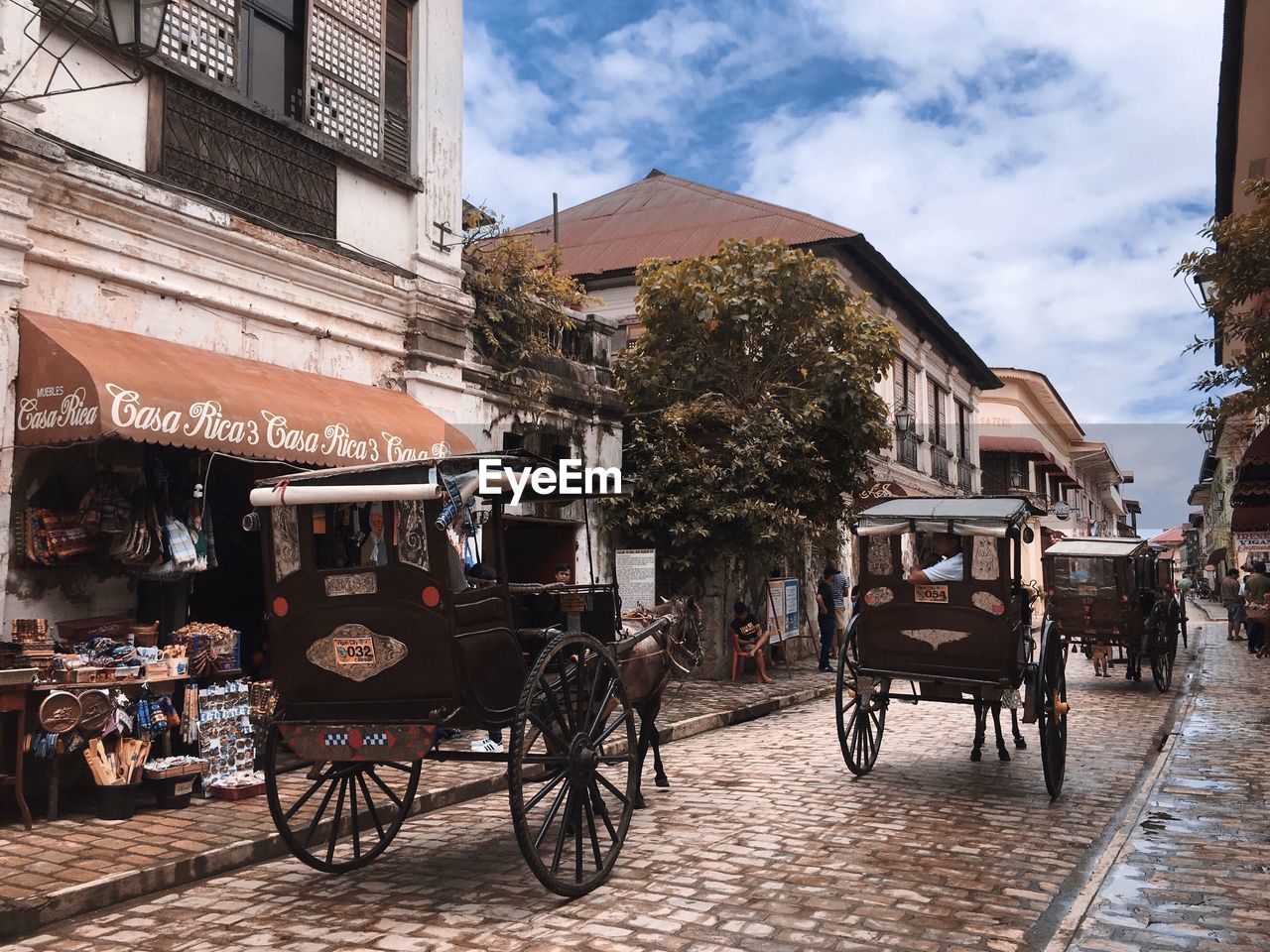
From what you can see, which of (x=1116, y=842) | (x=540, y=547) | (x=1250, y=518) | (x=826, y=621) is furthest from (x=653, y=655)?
(x=1250, y=518)

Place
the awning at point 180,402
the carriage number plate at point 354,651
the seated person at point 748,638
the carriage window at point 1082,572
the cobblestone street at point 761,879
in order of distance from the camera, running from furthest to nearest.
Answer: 1. the seated person at point 748,638
2. the carriage window at point 1082,572
3. the awning at point 180,402
4. the carriage number plate at point 354,651
5. the cobblestone street at point 761,879

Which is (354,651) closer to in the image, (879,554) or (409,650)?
(409,650)

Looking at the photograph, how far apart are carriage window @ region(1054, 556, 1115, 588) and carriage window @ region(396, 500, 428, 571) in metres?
12.1

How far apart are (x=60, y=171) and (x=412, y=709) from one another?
4996 mm

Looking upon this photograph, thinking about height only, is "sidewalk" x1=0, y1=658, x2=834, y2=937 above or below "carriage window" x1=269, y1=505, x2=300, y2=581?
below

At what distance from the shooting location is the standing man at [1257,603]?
71.3 feet

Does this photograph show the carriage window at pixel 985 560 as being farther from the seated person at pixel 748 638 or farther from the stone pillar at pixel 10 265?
the seated person at pixel 748 638

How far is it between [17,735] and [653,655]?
156 inches

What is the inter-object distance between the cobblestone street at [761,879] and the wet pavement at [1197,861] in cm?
3

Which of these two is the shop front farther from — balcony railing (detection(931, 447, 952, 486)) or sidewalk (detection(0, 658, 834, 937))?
balcony railing (detection(931, 447, 952, 486))

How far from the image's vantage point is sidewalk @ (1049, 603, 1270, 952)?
4.86 metres

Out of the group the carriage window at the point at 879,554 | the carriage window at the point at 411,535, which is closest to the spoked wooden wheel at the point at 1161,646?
the carriage window at the point at 879,554

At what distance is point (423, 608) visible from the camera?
17.2 feet

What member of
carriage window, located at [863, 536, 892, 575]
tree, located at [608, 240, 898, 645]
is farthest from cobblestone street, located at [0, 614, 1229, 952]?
tree, located at [608, 240, 898, 645]
